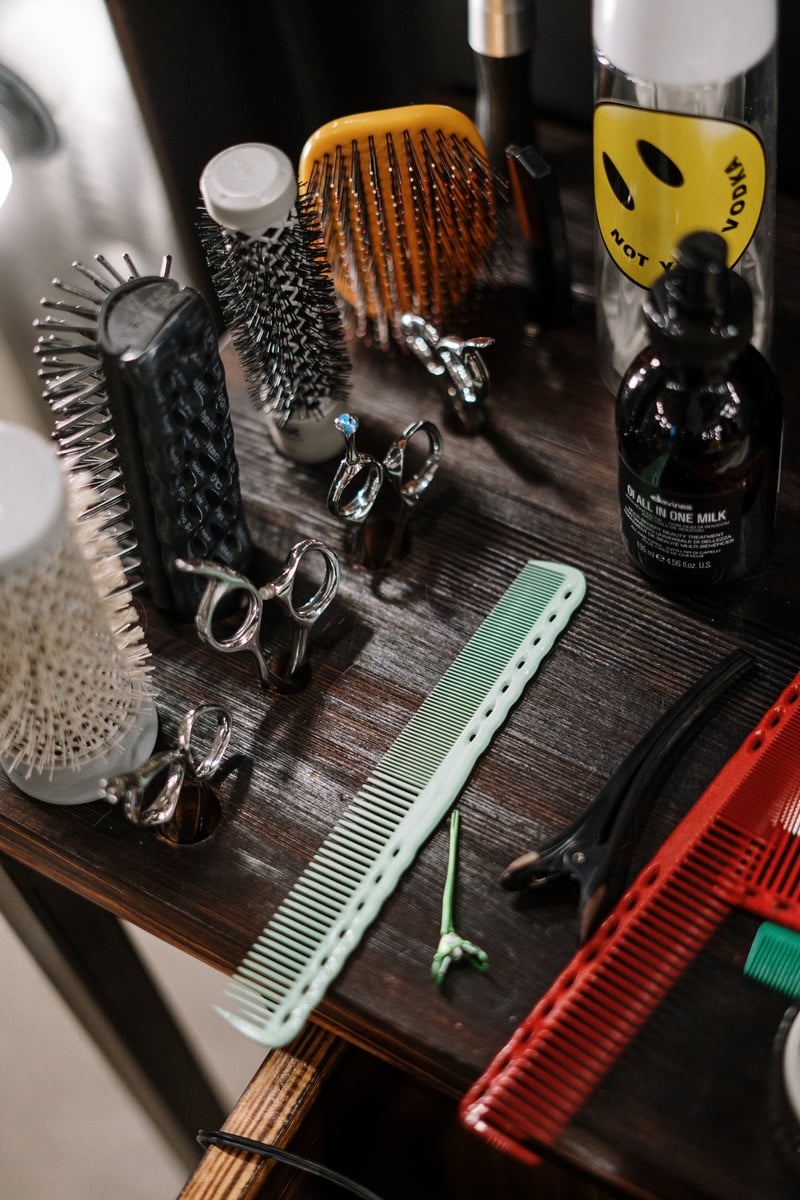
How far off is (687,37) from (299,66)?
52cm

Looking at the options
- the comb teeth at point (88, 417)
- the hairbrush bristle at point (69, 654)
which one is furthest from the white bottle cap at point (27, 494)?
the comb teeth at point (88, 417)

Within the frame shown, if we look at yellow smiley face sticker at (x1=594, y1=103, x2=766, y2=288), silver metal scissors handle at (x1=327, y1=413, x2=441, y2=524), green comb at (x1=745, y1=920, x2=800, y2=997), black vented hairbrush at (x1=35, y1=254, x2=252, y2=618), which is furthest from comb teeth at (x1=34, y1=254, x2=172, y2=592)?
green comb at (x1=745, y1=920, x2=800, y2=997)

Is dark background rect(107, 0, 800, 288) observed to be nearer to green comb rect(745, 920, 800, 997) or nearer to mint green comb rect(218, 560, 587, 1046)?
mint green comb rect(218, 560, 587, 1046)

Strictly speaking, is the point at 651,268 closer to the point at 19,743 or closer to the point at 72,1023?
the point at 19,743

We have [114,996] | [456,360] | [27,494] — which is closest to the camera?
[27,494]

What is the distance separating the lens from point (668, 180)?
0.66 metres

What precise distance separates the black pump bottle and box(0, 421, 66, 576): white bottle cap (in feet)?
0.89

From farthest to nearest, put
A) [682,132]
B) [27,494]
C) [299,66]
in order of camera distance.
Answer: [299,66] < [682,132] < [27,494]

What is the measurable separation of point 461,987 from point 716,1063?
114 millimetres

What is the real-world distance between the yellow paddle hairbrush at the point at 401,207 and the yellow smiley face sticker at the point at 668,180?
0.11 m

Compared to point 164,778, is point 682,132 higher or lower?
higher

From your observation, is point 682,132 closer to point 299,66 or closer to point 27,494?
point 27,494

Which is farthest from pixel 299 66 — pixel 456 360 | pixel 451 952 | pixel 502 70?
pixel 451 952

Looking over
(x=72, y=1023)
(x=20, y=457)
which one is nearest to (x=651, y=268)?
(x=20, y=457)
